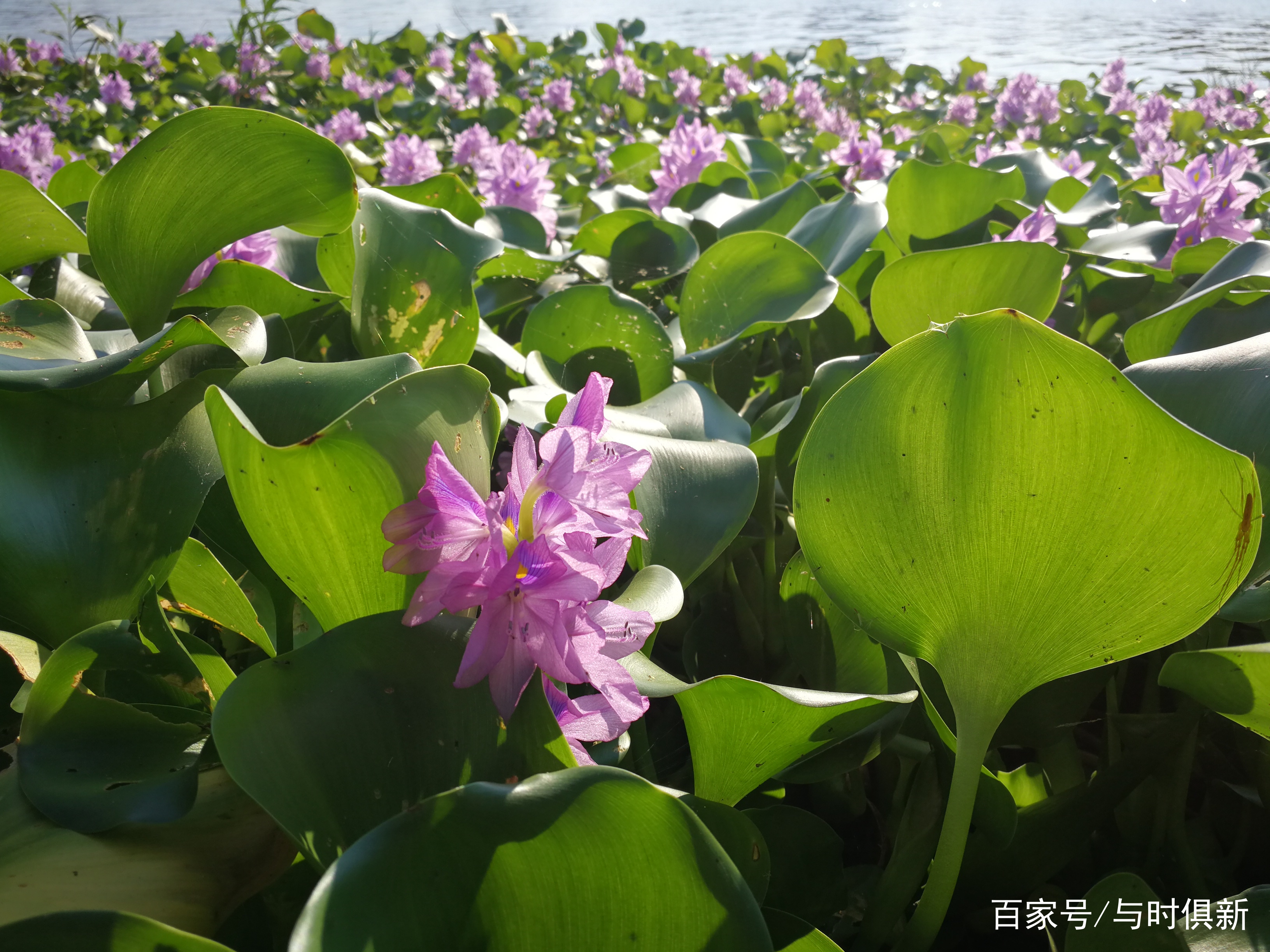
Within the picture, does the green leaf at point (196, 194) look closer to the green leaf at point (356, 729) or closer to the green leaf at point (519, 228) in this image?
the green leaf at point (356, 729)

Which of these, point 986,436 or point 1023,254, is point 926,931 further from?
point 1023,254

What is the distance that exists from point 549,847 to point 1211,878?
0.61 meters

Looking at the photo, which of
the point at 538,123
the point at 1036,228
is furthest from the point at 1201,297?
the point at 538,123

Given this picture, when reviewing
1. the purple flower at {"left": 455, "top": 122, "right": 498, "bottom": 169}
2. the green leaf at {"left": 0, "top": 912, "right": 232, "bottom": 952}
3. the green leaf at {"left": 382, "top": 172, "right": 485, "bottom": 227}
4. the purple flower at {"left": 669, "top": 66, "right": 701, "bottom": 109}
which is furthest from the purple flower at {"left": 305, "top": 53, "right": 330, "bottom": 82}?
the green leaf at {"left": 0, "top": 912, "right": 232, "bottom": 952}

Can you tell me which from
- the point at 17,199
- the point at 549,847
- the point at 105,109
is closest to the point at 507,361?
the point at 17,199

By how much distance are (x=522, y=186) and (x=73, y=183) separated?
647 mm

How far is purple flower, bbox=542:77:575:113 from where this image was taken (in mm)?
3635

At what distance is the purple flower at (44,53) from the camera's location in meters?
4.77

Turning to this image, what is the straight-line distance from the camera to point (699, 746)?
1.68 feet

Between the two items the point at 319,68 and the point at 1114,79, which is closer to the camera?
the point at 1114,79

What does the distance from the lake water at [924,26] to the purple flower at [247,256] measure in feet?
15.0

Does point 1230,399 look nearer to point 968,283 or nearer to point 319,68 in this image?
point 968,283

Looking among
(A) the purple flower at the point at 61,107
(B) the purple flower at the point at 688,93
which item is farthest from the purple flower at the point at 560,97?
(A) the purple flower at the point at 61,107

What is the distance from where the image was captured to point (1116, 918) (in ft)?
1.80
